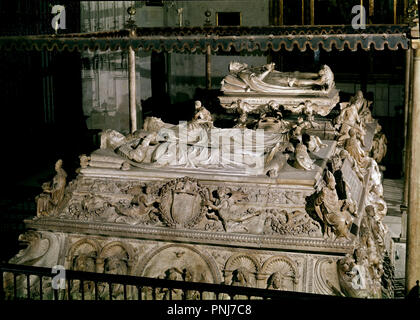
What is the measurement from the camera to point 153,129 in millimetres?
8953

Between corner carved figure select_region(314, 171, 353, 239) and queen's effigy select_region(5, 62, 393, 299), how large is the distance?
0.04ft

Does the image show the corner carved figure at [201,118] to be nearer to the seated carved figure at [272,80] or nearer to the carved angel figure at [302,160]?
the carved angel figure at [302,160]

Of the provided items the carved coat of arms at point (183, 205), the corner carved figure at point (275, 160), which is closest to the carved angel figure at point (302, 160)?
the corner carved figure at point (275, 160)

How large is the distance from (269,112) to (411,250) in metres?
4.23

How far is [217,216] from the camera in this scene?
7258mm

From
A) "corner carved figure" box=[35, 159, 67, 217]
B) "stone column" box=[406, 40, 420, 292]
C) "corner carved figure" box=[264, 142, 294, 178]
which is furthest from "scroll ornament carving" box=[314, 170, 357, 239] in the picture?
"corner carved figure" box=[35, 159, 67, 217]

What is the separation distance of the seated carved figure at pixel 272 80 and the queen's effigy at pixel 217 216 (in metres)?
2.35

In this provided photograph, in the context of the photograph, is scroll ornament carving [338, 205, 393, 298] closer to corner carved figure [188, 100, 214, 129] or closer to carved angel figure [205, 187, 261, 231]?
carved angel figure [205, 187, 261, 231]

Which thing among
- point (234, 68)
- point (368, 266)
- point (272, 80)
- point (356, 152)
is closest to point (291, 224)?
point (368, 266)

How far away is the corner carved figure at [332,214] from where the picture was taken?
22.4ft

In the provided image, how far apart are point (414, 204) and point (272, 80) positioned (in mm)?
5062

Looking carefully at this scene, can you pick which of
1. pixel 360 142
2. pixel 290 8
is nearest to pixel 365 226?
pixel 360 142

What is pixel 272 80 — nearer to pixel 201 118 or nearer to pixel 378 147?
pixel 378 147

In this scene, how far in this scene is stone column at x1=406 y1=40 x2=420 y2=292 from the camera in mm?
6574
